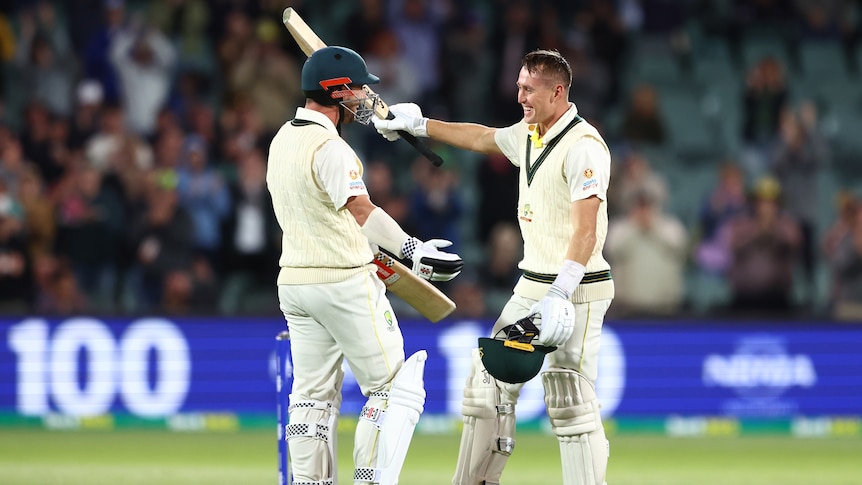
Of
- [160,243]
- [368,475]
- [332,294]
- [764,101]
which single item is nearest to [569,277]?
[332,294]

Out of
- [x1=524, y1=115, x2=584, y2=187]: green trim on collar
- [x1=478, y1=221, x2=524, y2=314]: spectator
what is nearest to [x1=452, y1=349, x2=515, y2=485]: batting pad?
[x1=524, y1=115, x2=584, y2=187]: green trim on collar

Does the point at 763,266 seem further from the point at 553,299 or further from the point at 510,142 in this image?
the point at 553,299

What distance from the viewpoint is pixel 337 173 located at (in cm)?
674

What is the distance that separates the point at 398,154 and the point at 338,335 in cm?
826

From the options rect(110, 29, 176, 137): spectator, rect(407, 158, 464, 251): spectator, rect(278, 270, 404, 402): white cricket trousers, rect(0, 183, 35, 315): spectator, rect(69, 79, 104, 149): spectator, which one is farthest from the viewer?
rect(110, 29, 176, 137): spectator

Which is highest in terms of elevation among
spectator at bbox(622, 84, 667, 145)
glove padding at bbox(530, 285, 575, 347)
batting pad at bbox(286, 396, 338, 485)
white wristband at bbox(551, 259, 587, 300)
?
spectator at bbox(622, 84, 667, 145)

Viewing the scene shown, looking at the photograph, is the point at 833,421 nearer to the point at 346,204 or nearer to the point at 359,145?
the point at 359,145

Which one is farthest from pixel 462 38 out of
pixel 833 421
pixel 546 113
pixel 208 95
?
pixel 546 113

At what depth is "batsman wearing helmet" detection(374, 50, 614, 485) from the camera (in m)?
6.81

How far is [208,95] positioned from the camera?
50.0 feet

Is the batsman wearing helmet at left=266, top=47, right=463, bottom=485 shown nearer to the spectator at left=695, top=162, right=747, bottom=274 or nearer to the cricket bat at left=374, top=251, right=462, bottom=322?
the cricket bat at left=374, top=251, right=462, bottom=322

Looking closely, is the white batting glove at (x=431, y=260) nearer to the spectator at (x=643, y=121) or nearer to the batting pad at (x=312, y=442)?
the batting pad at (x=312, y=442)

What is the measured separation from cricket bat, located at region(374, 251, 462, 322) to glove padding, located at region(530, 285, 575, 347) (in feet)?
2.80

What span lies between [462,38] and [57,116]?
4.24 meters
